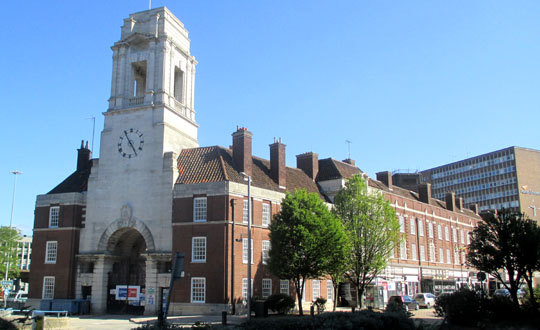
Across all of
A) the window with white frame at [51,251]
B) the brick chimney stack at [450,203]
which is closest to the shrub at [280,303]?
the window with white frame at [51,251]

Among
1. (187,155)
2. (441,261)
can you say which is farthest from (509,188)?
(187,155)

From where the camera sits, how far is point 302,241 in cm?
3916

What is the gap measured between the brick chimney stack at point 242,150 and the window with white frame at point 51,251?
18.7 meters

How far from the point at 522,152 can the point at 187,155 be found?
101 m

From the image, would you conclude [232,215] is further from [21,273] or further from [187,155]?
[21,273]

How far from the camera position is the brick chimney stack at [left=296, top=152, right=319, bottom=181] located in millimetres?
59125

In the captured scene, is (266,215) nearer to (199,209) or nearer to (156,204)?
(199,209)

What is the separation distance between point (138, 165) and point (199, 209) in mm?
8124

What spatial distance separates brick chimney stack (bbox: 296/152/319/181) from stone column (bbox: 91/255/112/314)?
928 inches

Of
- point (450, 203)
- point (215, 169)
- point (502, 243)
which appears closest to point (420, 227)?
point (450, 203)

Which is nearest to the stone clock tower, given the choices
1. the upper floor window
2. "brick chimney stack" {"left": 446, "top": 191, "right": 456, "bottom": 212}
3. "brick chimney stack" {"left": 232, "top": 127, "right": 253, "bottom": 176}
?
"brick chimney stack" {"left": 232, "top": 127, "right": 253, "bottom": 176}

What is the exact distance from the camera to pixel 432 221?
246 ft

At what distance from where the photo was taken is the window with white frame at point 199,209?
43.9 meters

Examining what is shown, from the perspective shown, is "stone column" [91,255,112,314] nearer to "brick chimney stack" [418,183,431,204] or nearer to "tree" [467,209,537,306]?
"tree" [467,209,537,306]
